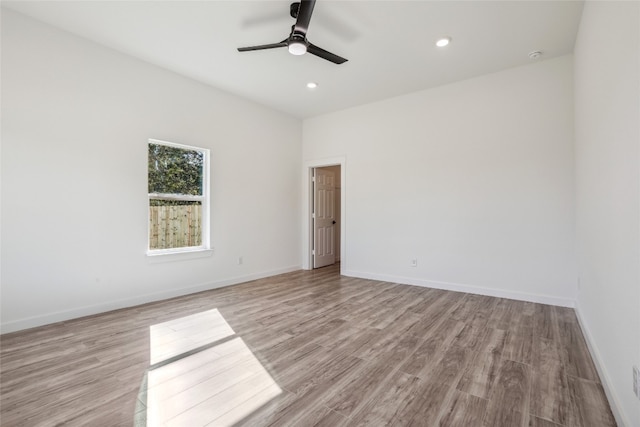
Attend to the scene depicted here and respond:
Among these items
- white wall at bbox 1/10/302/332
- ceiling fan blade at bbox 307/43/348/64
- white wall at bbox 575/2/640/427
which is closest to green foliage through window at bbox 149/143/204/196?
white wall at bbox 1/10/302/332

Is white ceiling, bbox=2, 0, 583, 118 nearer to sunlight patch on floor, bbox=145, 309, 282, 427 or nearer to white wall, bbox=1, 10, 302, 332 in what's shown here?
A: white wall, bbox=1, 10, 302, 332

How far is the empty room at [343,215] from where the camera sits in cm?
185

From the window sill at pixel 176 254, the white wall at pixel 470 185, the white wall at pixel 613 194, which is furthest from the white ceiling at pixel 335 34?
the window sill at pixel 176 254

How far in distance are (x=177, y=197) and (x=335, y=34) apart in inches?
119

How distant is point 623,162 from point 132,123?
4.63 metres

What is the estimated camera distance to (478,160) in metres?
4.26

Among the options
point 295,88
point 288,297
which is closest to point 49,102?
point 295,88

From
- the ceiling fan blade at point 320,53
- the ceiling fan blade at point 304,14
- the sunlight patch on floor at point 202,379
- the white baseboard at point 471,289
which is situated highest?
the ceiling fan blade at point 304,14

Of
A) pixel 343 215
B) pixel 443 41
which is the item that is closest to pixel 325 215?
pixel 343 215

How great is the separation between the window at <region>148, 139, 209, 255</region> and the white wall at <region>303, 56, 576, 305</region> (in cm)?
255

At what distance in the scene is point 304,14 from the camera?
8.25 feet

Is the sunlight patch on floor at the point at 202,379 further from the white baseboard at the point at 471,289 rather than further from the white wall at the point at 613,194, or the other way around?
the white baseboard at the point at 471,289

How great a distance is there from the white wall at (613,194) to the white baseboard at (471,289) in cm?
95

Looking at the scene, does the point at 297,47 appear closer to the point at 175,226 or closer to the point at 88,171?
the point at 88,171
